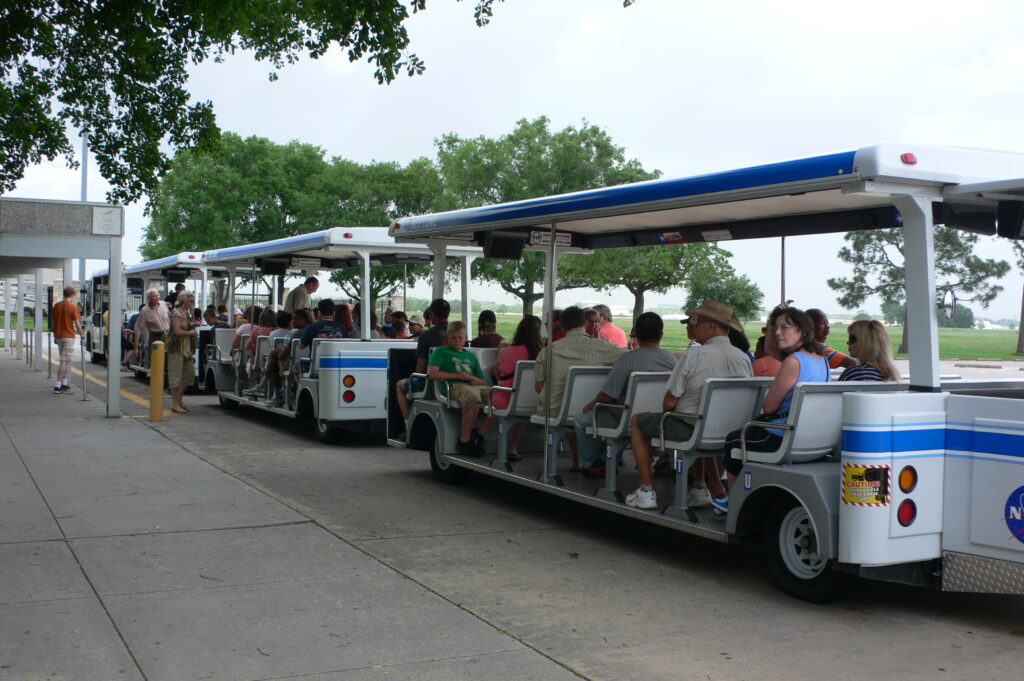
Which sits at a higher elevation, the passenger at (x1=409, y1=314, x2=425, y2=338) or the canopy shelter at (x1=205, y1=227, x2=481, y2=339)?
the canopy shelter at (x1=205, y1=227, x2=481, y2=339)

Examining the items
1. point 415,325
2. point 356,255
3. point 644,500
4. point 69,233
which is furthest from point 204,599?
point 69,233

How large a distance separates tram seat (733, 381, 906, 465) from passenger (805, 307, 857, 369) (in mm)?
1038

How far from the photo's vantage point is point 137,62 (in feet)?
43.9

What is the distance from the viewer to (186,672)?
4676mm

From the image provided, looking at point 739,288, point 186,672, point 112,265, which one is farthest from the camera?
point 112,265

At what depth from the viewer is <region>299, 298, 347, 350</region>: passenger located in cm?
1237

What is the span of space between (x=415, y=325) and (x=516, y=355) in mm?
4536

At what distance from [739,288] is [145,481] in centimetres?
555

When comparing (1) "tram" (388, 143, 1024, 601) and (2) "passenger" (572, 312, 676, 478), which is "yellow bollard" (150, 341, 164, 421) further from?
(1) "tram" (388, 143, 1024, 601)

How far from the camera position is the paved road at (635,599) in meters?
4.94

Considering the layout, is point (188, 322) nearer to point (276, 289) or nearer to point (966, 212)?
point (276, 289)

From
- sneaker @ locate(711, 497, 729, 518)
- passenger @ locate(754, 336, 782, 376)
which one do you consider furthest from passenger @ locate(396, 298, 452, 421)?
sneaker @ locate(711, 497, 729, 518)

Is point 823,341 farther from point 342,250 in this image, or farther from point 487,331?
point 342,250

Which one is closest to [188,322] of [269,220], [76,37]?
[76,37]
